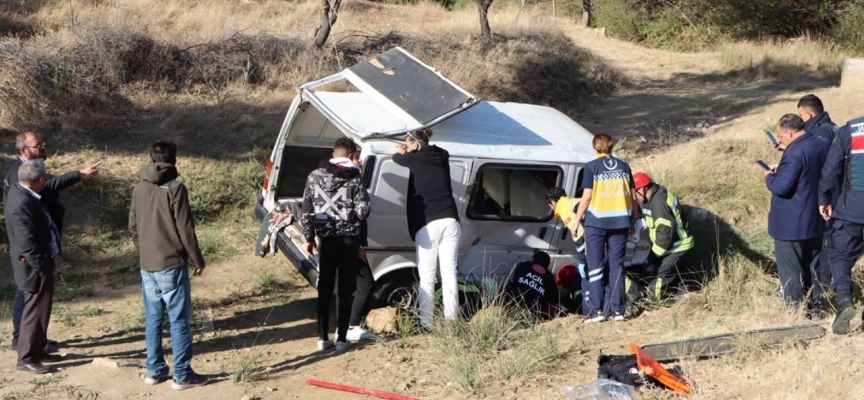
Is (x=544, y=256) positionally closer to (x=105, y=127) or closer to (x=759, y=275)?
(x=759, y=275)

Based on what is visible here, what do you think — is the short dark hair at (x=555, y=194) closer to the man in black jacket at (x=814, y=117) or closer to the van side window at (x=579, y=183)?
the van side window at (x=579, y=183)

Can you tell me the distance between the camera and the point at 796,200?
6.37m

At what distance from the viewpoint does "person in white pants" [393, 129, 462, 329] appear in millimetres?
6309

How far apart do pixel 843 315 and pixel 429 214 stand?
2951mm

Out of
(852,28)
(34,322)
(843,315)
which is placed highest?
(852,28)

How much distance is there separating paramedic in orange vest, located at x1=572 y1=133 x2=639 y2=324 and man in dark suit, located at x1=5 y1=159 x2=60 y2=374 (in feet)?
12.4

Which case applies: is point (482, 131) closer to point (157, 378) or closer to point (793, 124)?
point (793, 124)

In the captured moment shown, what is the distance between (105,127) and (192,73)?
1955 mm

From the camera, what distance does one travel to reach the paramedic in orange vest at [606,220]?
264 inches

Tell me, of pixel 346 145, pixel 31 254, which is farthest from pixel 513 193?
pixel 31 254

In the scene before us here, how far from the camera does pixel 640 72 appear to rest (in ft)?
65.4

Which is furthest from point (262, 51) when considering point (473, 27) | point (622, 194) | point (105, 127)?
point (622, 194)

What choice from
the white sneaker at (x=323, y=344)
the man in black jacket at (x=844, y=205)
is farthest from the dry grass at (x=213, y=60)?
the man in black jacket at (x=844, y=205)

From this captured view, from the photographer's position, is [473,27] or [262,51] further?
[473,27]
